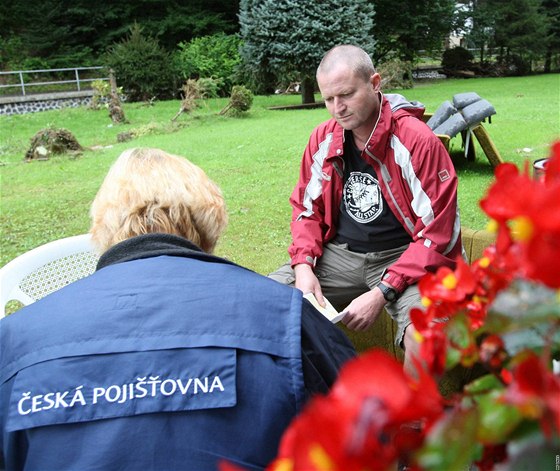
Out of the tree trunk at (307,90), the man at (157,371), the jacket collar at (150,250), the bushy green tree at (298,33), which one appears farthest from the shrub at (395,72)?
the man at (157,371)

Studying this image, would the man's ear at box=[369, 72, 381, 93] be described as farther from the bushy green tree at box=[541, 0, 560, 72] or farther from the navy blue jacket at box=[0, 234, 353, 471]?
the bushy green tree at box=[541, 0, 560, 72]

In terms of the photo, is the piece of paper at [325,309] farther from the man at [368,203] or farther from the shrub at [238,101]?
the shrub at [238,101]

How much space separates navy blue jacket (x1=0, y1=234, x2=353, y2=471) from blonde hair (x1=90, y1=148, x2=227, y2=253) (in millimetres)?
256

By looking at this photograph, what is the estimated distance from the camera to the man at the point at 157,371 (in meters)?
1.19

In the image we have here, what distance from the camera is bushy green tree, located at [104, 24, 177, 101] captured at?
19.7 m

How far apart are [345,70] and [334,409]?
7.81 feet

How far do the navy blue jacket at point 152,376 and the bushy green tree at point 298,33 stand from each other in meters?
14.8

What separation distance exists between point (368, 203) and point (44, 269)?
137cm

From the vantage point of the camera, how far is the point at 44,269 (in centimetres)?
266

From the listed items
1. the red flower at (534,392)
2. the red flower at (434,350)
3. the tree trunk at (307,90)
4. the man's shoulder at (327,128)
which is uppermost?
the red flower at (534,392)

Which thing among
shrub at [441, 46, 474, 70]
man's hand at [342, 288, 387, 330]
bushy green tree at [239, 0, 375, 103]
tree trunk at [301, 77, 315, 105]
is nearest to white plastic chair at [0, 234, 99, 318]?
man's hand at [342, 288, 387, 330]

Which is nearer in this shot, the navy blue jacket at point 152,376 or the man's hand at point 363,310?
the navy blue jacket at point 152,376

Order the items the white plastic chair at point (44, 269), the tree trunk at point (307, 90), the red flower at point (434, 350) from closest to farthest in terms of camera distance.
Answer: the red flower at point (434, 350)
the white plastic chair at point (44, 269)
the tree trunk at point (307, 90)

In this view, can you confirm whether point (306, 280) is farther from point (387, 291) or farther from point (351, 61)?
point (351, 61)
